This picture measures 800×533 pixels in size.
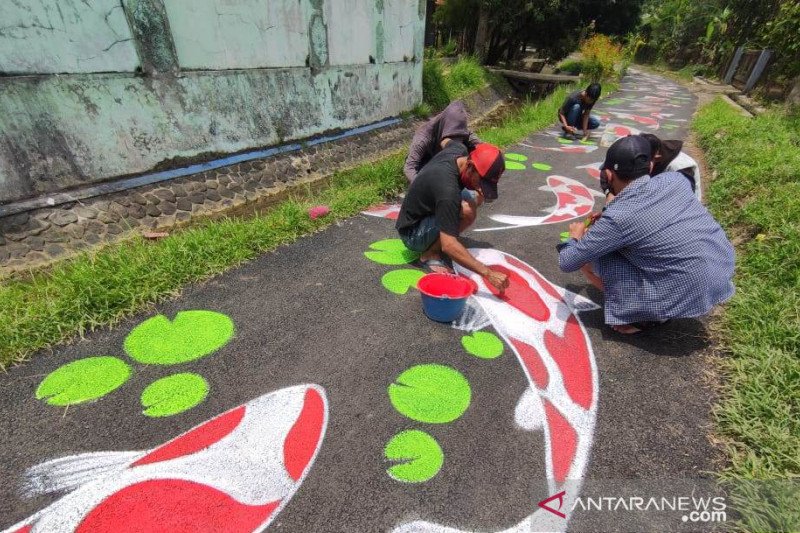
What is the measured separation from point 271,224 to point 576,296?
3161 mm

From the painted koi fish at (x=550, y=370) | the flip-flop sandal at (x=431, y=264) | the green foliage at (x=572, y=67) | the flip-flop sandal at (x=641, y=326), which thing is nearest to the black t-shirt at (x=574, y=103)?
the painted koi fish at (x=550, y=370)

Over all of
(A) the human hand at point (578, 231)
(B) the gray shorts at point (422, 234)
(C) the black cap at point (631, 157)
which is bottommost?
(B) the gray shorts at point (422, 234)

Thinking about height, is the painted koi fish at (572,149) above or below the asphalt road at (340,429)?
above

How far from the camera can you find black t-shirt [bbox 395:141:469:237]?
286 centimetres

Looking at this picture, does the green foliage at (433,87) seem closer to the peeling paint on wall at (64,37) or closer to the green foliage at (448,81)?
the green foliage at (448,81)

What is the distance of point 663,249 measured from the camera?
7.72 ft

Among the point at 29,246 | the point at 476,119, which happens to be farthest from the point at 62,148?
the point at 476,119

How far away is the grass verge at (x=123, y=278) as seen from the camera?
2.64 metres

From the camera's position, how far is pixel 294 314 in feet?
9.65

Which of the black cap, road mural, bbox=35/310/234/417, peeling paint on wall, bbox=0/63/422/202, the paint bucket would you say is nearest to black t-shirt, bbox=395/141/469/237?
the paint bucket

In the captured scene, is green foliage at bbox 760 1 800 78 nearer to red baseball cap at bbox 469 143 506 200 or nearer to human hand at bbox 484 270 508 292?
red baseball cap at bbox 469 143 506 200

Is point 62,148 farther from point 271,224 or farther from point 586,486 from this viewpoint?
point 586,486

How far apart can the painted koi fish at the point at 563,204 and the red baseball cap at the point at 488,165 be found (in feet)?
4.61

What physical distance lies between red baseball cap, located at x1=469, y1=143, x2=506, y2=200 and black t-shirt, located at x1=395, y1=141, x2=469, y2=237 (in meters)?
0.19
